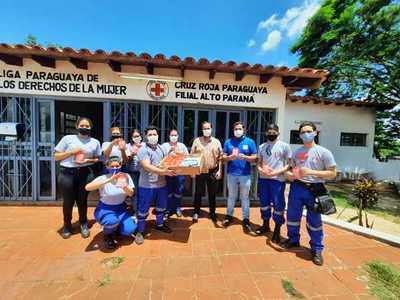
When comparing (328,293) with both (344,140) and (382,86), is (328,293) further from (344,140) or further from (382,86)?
(382,86)

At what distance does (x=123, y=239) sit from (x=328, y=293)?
271 cm

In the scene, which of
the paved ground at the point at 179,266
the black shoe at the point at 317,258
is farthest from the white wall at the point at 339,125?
the black shoe at the point at 317,258

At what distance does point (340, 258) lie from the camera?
2.98 meters

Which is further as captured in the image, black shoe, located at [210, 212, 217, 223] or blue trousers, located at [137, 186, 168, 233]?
black shoe, located at [210, 212, 217, 223]

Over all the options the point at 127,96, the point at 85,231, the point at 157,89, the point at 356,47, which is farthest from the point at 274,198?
the point at 356,47

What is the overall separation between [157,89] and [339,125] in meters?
8.71

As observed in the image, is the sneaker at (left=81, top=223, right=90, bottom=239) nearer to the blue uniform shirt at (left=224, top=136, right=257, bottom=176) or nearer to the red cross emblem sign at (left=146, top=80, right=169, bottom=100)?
the blue uniform shirt at (left=224, top=136, right=257, bottom=176)

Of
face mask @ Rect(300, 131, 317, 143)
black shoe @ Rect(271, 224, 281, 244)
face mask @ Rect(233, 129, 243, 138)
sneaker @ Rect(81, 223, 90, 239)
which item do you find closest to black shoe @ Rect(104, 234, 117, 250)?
sneaker @ Rect(81, 223, 90, 239)

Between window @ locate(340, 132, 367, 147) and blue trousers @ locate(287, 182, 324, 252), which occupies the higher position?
window @ locate(340, 132, 367, 147)

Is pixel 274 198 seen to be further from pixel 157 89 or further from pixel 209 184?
pixel 157 89

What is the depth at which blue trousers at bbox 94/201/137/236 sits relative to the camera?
9.64ft

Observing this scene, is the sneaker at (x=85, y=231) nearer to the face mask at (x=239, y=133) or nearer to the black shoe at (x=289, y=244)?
the face mask at (x=239, y=133)

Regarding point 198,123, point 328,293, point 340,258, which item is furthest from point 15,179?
point 340,258

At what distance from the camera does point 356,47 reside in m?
8.70
